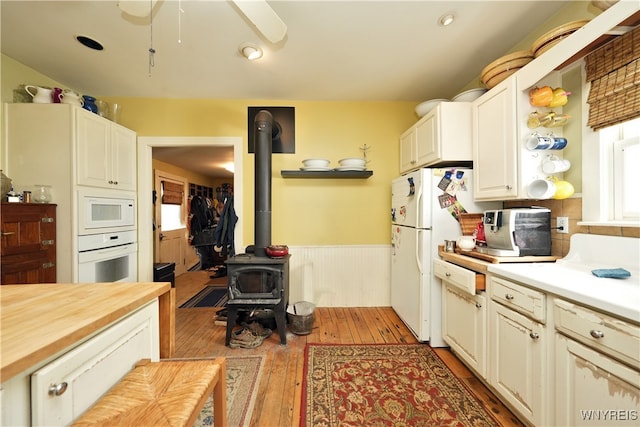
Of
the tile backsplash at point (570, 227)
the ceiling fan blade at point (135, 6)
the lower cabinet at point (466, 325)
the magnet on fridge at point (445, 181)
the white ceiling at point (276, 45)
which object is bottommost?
the lower cabinet at point (466, 325)

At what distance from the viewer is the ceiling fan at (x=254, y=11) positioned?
128 centimetres

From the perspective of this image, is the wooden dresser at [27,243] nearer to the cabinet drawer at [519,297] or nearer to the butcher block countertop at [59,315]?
the butcher block countertop at [59,315]

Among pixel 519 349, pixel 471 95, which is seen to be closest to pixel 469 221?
pixel 519 349

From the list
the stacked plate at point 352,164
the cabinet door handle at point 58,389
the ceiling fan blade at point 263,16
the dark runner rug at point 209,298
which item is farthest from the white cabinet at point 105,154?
the stacked plate at point 352,164

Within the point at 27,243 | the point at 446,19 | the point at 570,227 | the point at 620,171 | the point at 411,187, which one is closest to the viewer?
the point at 620,171

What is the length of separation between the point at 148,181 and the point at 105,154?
0.53 m

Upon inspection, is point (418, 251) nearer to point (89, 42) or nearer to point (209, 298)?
point (209, 298)

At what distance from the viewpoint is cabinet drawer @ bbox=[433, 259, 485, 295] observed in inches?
61.3

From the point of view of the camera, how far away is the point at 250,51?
199 centimetres

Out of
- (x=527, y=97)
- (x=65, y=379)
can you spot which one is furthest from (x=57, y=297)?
(x=527, y=97)

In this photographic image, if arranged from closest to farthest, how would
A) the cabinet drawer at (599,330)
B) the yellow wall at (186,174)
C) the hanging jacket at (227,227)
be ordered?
the cabinet drawer at (599,330) < the hanging jacket at (227,227) < the yellow wall at (186,174)

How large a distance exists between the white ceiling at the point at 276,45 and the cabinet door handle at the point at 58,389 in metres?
2.05

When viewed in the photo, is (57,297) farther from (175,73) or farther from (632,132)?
(632,132)

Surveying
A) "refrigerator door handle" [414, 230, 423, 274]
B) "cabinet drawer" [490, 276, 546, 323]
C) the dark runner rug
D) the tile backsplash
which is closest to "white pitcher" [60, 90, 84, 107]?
the dark runner rug
